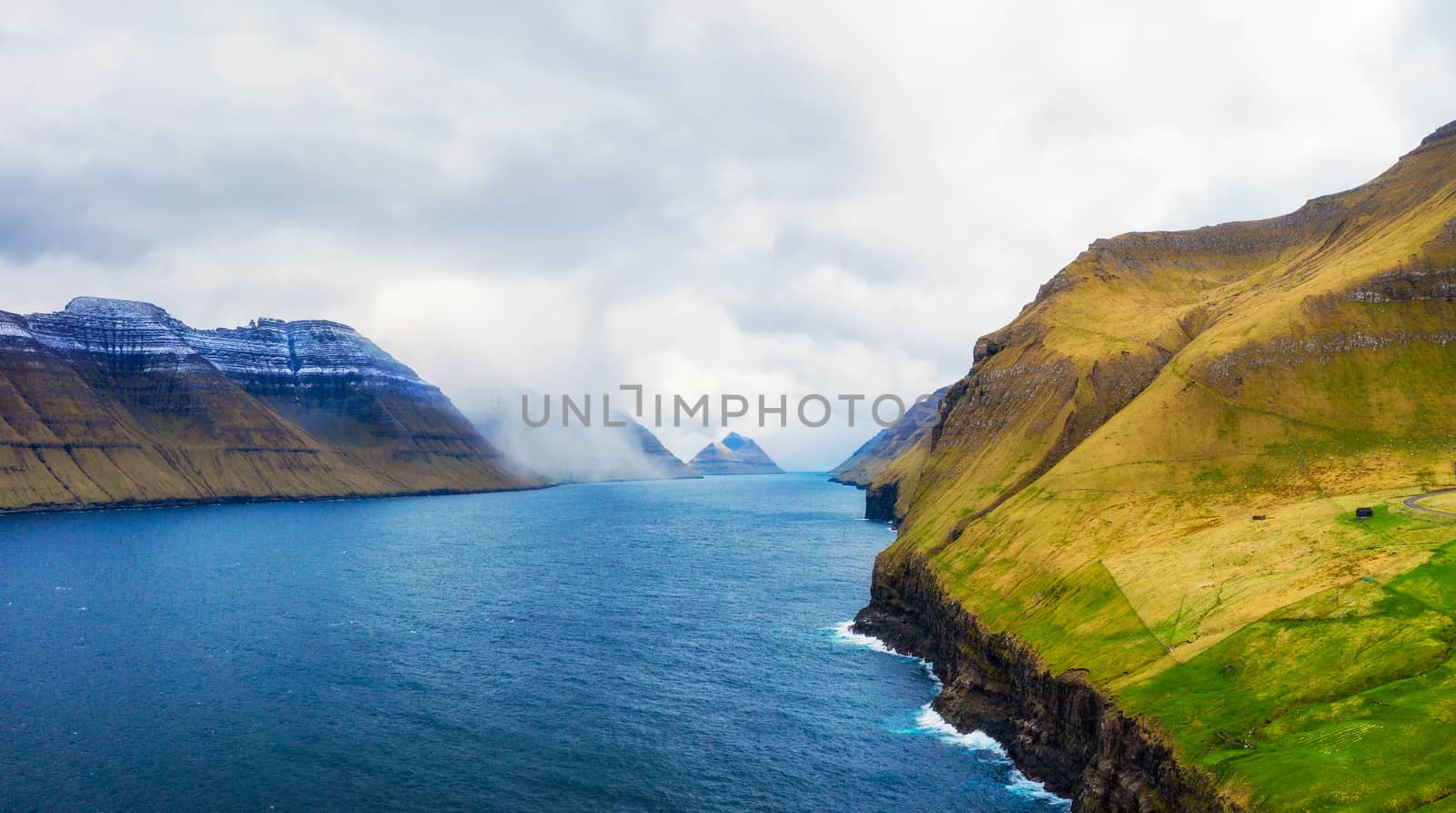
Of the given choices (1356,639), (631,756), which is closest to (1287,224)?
(1356,639)

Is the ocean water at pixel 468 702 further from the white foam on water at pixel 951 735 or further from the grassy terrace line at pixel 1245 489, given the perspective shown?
the grassy terrace line at pixel 1245 489

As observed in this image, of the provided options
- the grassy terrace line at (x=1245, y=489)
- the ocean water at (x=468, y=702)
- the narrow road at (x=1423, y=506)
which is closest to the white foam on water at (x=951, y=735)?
the ocean water at (x=468, y=702)

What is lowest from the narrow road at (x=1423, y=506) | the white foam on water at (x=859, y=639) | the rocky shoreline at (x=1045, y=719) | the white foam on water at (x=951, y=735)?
the white foam on water at (x=951, y=735)

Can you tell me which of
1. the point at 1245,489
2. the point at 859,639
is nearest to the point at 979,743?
the point at 859,639

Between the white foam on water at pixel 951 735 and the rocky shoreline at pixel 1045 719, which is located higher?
the rocky shoreline at pixel 1045 719

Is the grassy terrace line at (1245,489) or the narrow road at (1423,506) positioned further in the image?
the narrow road at (1423,506)
